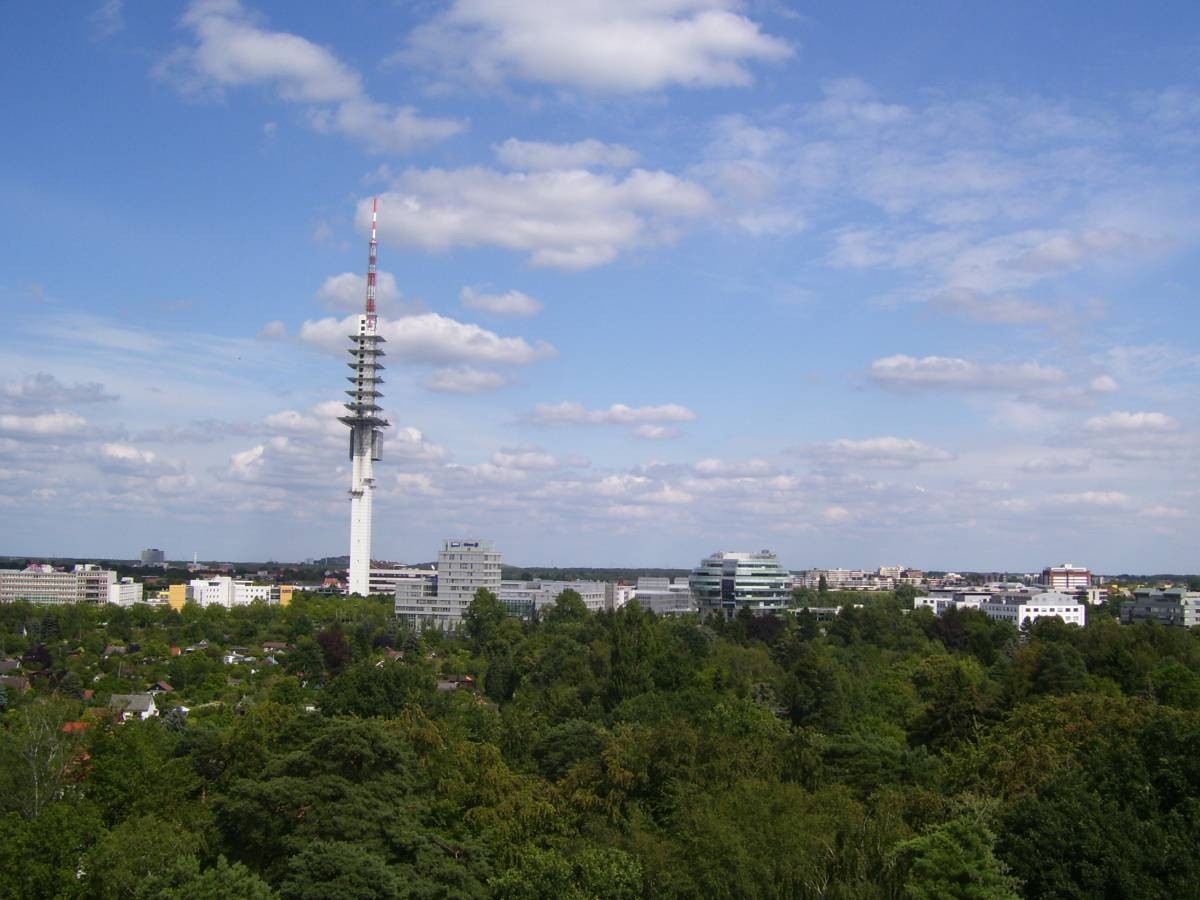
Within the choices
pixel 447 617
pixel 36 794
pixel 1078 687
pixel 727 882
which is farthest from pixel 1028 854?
pixel 447 617

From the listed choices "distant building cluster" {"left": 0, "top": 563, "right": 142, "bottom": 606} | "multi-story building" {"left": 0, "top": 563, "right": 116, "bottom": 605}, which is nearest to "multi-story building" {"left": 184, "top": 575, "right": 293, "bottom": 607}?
"distant building cluster" {"left": 0, "top": 563, "right": 142, "bottom": 606}

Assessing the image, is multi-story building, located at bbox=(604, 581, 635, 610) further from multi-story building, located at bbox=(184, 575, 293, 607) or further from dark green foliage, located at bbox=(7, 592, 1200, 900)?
dark green foliage, located at bbox=(7, 592, 1200, 900)

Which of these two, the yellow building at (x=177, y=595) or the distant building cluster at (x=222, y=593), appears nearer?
the yellow building at (x=177, y=595)

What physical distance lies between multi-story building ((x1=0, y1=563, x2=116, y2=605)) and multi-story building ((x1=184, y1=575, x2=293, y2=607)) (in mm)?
8479

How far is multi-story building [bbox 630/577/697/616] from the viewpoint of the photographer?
12475 centimetres

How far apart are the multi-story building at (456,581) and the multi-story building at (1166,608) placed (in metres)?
59.2

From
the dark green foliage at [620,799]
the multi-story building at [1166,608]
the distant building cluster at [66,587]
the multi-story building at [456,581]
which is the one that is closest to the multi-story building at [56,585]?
the distant building cluster at [66,587]

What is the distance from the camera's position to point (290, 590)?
13512cm

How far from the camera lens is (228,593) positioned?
12706 cm

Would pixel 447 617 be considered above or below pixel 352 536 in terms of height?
below

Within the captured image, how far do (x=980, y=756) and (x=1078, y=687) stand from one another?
49.7 feet

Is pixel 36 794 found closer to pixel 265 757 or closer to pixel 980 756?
pixel 265 757

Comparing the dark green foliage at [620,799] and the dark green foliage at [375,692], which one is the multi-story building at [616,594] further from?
the dark green foliage at [375,692]

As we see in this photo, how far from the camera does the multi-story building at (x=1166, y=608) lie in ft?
325
